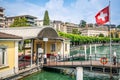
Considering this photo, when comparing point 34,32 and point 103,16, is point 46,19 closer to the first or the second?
point 34,32

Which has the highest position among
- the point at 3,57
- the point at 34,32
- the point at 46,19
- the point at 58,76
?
the point at 46,19

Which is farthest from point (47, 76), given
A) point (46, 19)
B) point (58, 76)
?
point (46, 19)

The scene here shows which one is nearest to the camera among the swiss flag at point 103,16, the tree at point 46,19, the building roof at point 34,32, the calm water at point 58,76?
the swiss flag at point 103,16

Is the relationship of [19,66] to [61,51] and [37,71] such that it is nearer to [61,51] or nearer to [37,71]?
[37,71]

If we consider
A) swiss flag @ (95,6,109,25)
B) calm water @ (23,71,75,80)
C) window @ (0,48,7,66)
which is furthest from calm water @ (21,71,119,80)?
swiss flag @ (95,6,109,25)

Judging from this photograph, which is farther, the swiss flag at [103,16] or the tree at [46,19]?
the tree at [46,19]

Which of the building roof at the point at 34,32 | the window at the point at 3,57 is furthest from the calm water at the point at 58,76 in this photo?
the building roof at the point at 34,32

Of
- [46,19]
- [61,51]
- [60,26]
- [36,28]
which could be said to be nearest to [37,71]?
[36,28]

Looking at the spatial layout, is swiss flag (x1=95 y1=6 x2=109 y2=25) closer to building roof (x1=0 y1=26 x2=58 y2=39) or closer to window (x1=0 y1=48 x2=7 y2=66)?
window (x1=0 y1=48 x2=7 y2=66)

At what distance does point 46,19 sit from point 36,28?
258 feet

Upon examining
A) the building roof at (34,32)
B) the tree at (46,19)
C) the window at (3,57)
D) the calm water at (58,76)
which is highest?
the tree at (46,19)

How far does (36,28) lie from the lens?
27.3 metres

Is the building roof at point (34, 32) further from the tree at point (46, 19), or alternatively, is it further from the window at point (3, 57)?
the tree at point (46, 19)

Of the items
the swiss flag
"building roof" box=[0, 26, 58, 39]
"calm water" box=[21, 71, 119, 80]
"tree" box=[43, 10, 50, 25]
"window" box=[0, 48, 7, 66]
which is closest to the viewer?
the swiss flag
